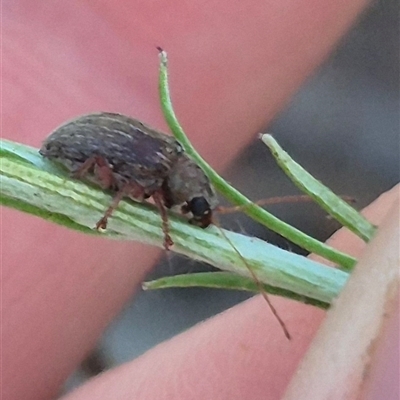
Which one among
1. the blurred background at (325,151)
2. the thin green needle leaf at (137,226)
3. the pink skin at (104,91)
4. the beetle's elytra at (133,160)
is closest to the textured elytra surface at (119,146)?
the beetle's elytra at (133,160)

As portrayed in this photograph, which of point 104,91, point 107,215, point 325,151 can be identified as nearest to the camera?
point 107,215

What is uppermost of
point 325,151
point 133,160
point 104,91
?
point 325,151

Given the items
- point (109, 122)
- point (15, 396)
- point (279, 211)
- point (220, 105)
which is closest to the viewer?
point (109, 122)

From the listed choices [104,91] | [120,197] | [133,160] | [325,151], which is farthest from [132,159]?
[325,151]

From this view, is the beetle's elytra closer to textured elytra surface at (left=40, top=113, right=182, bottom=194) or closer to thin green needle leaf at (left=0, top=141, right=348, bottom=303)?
textured elytra surface at (left=40, top=113, right=182, bottom=194)

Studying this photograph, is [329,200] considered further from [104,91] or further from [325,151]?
[325,151]

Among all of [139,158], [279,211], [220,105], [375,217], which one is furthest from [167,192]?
[279,211]

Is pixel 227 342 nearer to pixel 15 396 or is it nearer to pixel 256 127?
pixel 15 396
